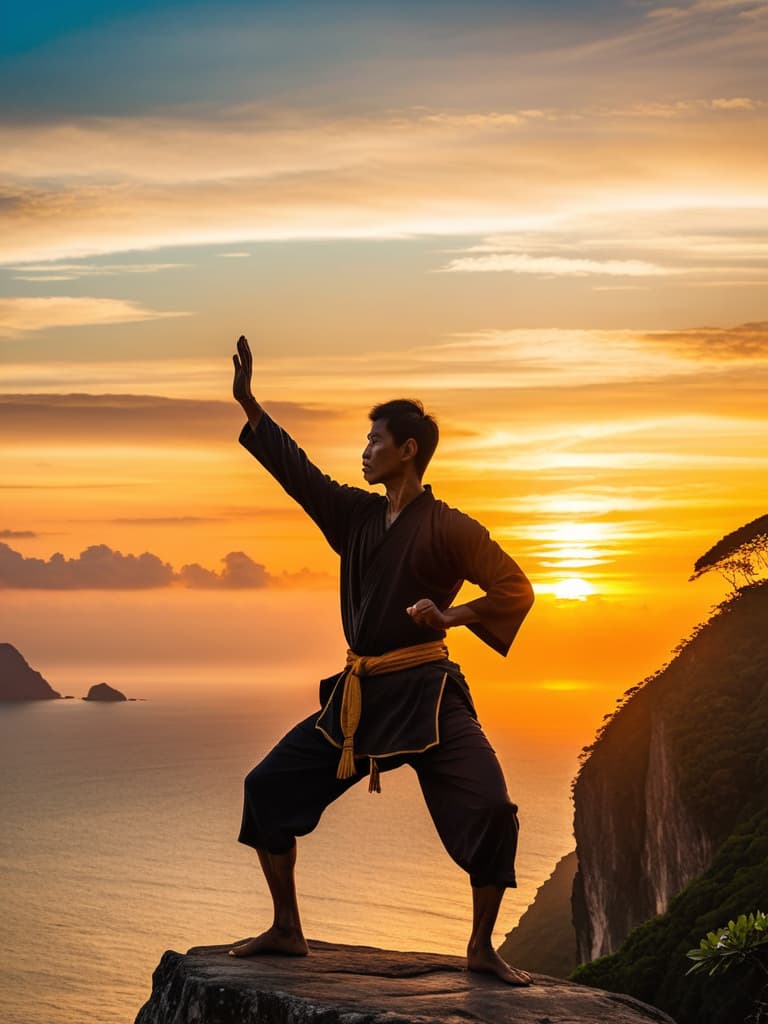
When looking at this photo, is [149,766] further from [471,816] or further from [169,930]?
[471,816]

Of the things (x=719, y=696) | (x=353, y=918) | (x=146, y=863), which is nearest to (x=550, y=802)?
(x=146, y=863)

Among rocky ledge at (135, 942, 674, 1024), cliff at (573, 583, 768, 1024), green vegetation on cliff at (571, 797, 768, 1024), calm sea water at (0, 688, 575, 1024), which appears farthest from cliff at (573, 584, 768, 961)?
calm sea water at (0, 688, 575, 1024)

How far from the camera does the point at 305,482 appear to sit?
26.8 ft

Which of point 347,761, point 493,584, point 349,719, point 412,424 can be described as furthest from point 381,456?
point 347,761

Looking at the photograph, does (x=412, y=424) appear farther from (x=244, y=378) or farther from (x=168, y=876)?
(x=168, y=876)

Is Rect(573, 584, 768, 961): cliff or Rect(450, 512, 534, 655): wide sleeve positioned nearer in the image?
Rect(450, 512, 534, 655): wide sleeve

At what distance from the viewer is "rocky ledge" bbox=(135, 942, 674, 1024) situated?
21.9 ft

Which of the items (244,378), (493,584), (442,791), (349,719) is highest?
(244,378)

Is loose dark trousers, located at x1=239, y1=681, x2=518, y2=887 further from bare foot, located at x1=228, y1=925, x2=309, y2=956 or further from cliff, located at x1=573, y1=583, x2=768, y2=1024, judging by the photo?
cliff, located at x1=573, y1=583, x2=768, y2=1024

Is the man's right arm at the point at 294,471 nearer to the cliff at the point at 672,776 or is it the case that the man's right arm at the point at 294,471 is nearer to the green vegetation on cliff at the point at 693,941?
the green vegetation on cliff at the point at 693,941

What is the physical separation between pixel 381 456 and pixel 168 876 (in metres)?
89.8

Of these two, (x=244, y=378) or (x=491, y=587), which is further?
(x=244, y=378)

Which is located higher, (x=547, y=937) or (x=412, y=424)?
(x=412, y=424)

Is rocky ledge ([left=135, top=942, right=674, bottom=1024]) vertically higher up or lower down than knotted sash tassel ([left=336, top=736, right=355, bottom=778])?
lower down
